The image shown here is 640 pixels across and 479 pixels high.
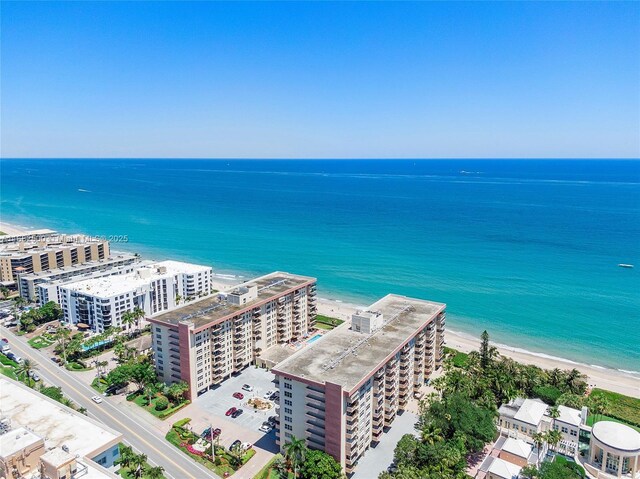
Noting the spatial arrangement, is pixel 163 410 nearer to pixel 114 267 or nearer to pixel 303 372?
pixel 303 372

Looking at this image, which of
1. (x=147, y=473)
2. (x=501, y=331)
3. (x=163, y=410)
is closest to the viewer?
(x=147, y=473)

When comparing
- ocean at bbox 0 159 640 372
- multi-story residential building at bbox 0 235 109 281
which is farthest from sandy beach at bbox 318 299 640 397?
multi-story residential building at bbox 0 235 109 281

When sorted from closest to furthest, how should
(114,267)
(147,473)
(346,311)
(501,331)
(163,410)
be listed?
(147,473), (163,410), (501,331), (346,311), (114,267)

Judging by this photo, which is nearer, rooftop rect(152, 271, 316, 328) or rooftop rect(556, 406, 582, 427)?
rooftop rect(556, 406, 582, 427)

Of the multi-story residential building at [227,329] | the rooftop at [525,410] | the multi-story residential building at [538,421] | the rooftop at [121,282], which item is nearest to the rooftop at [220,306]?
the multi-story residential building at [227,329]

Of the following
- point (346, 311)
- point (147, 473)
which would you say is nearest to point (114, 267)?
point (346, 311)

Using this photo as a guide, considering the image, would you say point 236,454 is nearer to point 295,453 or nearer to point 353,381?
point 295,453

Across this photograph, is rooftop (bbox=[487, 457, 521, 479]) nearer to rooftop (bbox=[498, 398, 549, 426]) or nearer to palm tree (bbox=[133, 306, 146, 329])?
rooftop (bbox=[498, 398, 549, 426])
